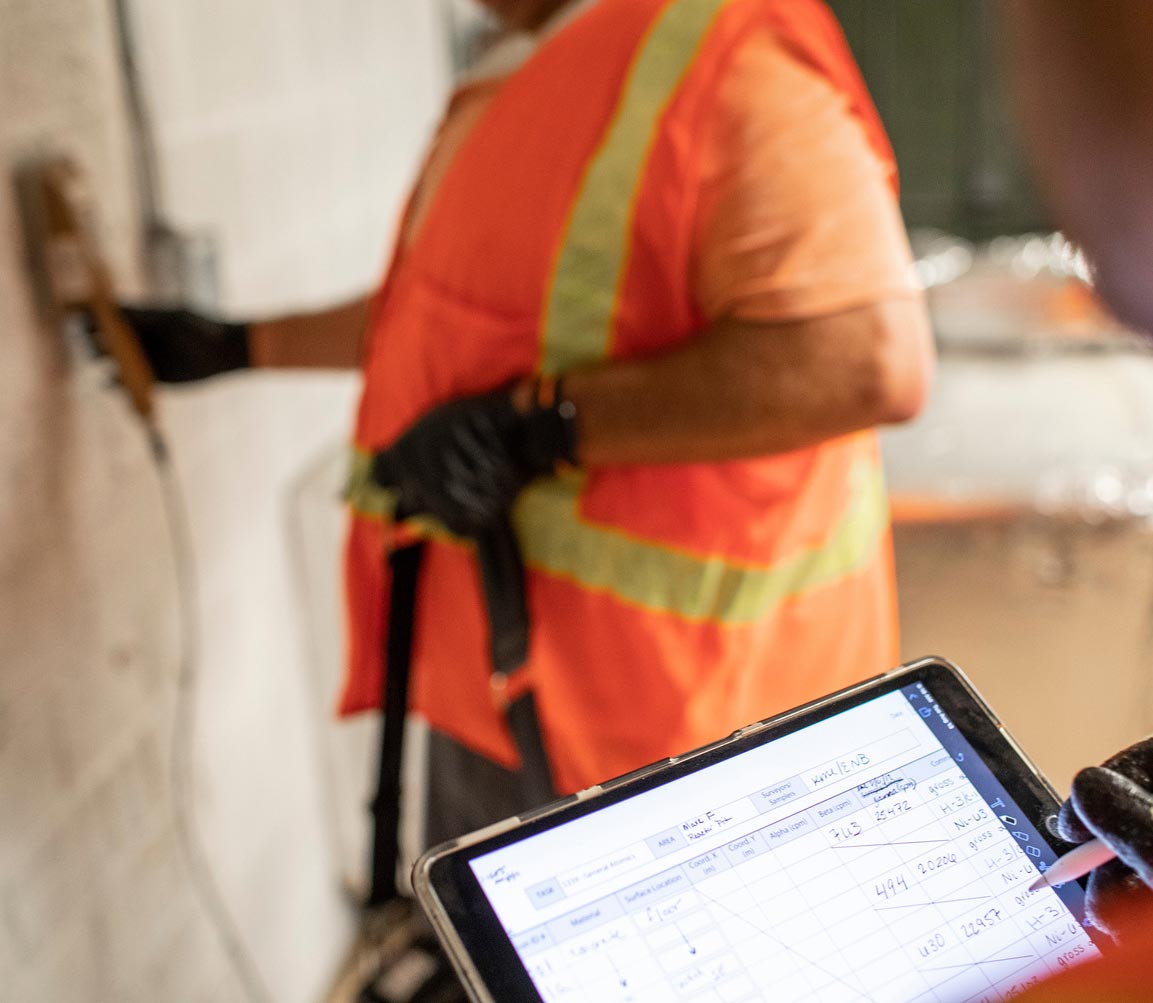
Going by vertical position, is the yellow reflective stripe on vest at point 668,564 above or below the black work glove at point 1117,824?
below

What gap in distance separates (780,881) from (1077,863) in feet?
0.40

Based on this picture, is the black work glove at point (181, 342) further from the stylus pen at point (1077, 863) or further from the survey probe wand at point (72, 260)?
the stylus pen at point (1077, 863)

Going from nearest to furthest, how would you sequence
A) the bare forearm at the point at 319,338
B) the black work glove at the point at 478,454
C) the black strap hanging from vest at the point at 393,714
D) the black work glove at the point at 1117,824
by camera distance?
the black work glove at the point at 1117,824, the black work glove at the point at 478,454, the black strap hanging from vest at the point at 393,714, the bare forearm at the point at 319,338

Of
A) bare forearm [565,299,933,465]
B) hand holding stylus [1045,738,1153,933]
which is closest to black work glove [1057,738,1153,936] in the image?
hand holding stylus [1045,738,1153,933]

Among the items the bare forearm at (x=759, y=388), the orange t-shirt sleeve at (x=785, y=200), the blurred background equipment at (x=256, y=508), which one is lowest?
the blurred background equipment at (x=256, y=508)

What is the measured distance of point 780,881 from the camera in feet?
1.53

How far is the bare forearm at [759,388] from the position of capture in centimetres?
84

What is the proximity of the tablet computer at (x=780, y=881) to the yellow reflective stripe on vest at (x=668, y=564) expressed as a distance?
1.44 feet

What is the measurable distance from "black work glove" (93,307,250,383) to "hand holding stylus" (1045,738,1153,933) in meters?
0.93

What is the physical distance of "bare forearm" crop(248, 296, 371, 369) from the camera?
47.7 inches

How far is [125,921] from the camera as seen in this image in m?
1.14

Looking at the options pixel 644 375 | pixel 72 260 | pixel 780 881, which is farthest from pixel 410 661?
pixel 780 881

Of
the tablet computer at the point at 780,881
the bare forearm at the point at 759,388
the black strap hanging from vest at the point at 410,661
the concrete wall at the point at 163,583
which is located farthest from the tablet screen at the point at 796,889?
the concrete wall at the point at 163,583

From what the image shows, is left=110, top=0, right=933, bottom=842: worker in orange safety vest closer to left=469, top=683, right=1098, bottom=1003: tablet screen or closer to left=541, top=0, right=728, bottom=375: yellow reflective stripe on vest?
left=541, top=0, right=728, bottom=375: yellow reflective stripe on vest
